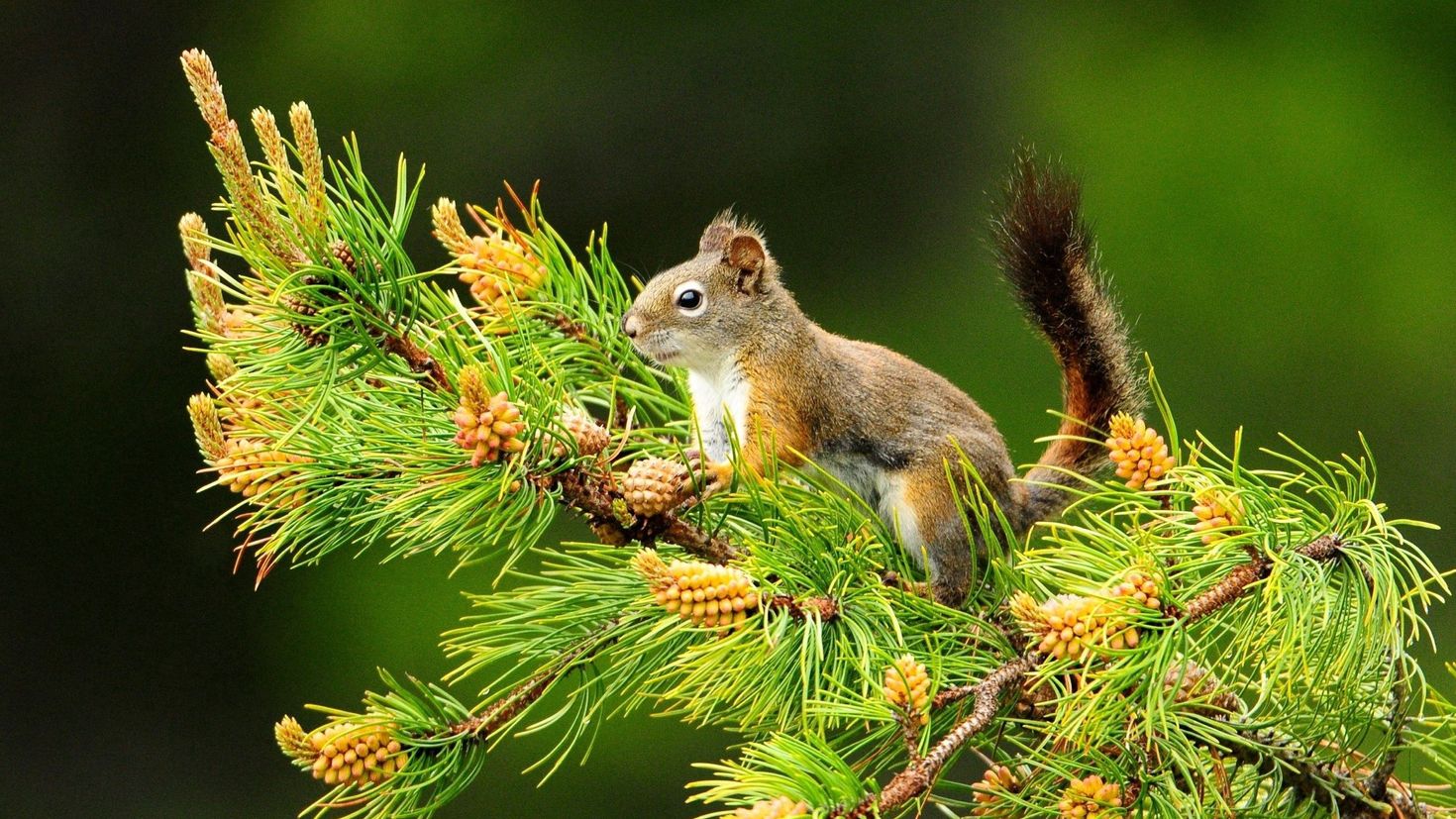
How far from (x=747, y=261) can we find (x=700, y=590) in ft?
2.20

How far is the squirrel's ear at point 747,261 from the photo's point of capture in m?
1.35

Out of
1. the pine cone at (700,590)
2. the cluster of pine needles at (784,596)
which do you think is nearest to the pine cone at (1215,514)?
the cluster of pine needles at (784,596)

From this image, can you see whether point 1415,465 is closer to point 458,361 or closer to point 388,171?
point 388,171

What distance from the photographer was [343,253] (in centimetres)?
81

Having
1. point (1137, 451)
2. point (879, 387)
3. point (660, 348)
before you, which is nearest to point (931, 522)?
point (879, 387)

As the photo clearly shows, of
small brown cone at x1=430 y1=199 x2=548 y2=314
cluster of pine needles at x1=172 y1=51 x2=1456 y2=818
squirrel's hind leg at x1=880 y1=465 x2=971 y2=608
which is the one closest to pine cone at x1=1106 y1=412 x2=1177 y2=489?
cluster of pine needles at x1=172 y1=51 x2=1456 y2=818

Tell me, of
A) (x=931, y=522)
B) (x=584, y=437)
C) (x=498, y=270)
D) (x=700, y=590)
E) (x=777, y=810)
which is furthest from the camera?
(x=931, y=522)

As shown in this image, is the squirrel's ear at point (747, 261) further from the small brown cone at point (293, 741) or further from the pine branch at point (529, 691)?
the small brown cone at point (293, 741)

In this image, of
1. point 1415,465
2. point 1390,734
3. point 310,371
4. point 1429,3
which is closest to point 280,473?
point 310,371

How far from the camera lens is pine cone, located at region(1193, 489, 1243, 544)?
2.47 feet

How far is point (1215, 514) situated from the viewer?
0.77 metres

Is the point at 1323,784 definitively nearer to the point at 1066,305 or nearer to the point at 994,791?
the point at 994,791

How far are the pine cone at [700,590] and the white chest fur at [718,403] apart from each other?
47 centimetres

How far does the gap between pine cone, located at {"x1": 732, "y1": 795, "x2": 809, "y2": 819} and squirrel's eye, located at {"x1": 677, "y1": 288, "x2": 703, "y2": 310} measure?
2.34 feet
